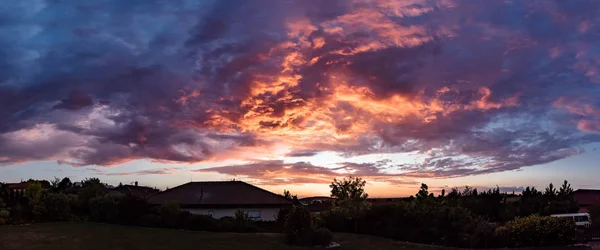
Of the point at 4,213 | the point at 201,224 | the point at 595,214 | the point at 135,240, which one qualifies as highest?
the point at 4,213

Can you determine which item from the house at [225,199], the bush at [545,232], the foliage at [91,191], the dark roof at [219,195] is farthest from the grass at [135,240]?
the dark roof at [219,195]

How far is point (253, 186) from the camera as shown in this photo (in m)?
58.5

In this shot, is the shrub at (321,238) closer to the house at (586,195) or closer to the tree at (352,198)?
the tree at (352,198)

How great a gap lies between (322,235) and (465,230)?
9.70 meters

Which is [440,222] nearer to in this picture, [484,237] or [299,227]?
[484,237]

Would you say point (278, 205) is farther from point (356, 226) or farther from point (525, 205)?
point (525, 205)

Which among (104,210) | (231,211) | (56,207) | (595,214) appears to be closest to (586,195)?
(595,214)

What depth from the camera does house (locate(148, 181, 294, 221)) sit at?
5334 centimetres

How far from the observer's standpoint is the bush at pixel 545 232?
3017 cm

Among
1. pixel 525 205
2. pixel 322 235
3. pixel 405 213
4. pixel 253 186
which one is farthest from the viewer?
pixel 253 186

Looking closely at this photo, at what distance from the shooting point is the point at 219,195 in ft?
183

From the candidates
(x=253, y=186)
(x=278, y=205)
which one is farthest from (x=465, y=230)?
(x=253, y=186)

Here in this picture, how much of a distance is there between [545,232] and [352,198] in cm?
1472

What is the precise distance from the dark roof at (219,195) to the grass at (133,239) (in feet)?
55.9
